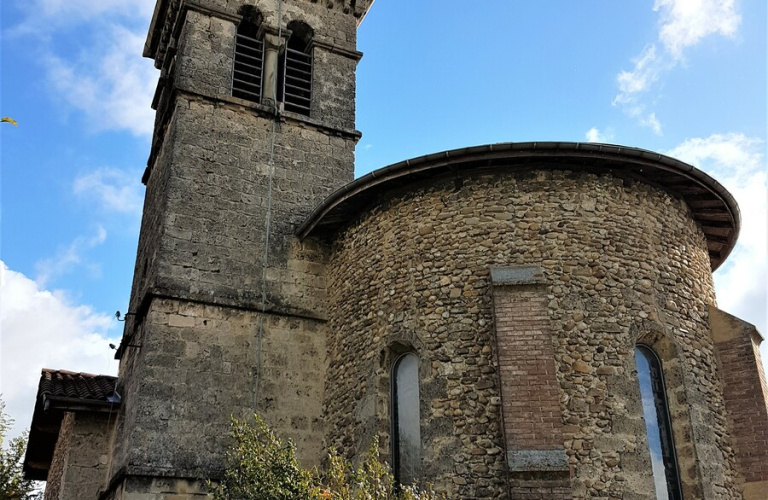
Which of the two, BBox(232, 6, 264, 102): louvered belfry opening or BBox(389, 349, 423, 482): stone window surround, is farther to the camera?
BBox(232, 6, 264, 102): louvered belfry opening

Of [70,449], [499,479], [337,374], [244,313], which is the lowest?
[499,479]

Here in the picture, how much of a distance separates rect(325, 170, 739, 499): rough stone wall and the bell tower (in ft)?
4.15

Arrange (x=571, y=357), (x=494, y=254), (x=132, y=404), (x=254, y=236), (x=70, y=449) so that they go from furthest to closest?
(x=254, y=236), (x=70, y=449), (x=132, y=404), (x=494, y=254), (x=571, y=357)

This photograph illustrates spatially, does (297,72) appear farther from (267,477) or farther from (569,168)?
(267,477)

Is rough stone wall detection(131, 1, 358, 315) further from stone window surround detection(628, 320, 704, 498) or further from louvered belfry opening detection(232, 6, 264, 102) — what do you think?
stone window surround detection(628, 320, 704, 498)

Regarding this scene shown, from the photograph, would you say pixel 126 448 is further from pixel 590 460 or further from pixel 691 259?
pixel 691 259

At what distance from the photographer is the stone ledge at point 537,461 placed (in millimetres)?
8920

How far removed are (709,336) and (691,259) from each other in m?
1.25

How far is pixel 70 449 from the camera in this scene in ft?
41.0

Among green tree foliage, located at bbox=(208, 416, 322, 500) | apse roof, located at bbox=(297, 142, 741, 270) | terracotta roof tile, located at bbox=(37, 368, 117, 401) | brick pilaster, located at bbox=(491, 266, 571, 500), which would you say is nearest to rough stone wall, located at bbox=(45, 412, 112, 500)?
terracotta roof tile, located at bbox=(37, 368, 117, 401)

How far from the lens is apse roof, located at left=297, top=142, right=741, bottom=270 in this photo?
10.9m

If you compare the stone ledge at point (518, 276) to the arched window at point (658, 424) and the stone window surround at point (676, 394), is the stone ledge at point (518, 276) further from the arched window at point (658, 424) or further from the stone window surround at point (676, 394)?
the arched window at point (658, 424)

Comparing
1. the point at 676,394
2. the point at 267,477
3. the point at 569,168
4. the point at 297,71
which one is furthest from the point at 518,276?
the point at 297,71

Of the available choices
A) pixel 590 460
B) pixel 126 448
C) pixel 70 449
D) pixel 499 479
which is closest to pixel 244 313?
pixel 126 448
